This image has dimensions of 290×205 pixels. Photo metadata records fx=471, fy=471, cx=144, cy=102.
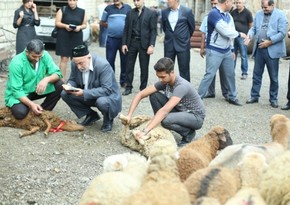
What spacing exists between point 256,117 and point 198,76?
3.96 m

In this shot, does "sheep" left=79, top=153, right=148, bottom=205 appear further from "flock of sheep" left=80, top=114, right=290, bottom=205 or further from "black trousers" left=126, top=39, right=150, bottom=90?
"black trousers" left=126, top=39, right=150, bottom=90

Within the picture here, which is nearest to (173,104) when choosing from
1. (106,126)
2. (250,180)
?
(106,126)

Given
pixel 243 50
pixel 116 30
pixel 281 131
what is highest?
pixel 116 30

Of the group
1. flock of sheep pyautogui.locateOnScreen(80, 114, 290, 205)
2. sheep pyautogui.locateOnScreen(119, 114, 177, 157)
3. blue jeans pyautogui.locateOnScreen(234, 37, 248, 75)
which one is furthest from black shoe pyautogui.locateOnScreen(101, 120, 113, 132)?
blue jeans pyautogui.locateOnScreen(234, 37, 248, 75)

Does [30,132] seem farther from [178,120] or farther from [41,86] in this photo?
[178,120]

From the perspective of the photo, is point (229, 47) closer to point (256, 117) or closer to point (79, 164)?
point (256, 117)

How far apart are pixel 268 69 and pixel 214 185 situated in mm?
6070

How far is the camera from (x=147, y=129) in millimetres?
5754

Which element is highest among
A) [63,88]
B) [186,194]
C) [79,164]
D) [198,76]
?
[186,194]

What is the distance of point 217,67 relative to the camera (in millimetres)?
8391

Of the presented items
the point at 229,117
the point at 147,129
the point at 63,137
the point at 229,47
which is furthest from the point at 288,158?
the point at 229,47

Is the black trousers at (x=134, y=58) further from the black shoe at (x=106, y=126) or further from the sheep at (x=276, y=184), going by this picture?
the sheep at (x=276, y=184)

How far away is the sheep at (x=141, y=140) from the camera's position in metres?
5.73

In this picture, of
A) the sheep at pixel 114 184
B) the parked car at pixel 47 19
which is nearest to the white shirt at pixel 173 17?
the sheep at pixel 114 184
